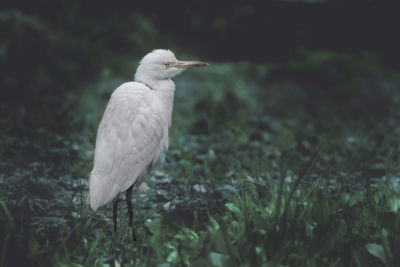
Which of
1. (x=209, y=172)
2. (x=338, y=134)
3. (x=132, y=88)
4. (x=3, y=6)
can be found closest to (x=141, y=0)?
(x=3, y=6)

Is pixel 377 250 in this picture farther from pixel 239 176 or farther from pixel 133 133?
pixel 133 133

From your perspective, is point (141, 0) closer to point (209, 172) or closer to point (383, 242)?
point (209, 172)

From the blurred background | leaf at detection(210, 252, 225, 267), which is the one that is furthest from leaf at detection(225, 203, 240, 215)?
leaf at detection(210, 252, 225, 267)

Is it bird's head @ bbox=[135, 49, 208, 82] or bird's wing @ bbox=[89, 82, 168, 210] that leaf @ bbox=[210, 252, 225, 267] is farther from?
bird's head @ bbox=[135, 49, 208, 82]

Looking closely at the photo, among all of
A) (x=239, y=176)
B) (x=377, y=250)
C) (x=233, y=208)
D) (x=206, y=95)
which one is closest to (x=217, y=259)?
(x=233, y=208)

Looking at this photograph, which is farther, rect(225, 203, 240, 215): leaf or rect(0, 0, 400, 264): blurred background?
rect(0, 0, 400, 264): blurred background

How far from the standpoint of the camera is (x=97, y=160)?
3.53 metres

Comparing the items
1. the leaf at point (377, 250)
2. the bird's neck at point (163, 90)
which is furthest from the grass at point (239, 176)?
the bird's neck at point (163, 90)

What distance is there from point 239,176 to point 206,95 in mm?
3332

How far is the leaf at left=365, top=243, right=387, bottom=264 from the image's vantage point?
9.46 ft

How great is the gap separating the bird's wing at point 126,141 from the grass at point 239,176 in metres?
0.25

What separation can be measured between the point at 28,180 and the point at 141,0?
5010 mm

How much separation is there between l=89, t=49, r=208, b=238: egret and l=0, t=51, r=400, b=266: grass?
241mm

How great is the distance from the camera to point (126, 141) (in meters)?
3.60
